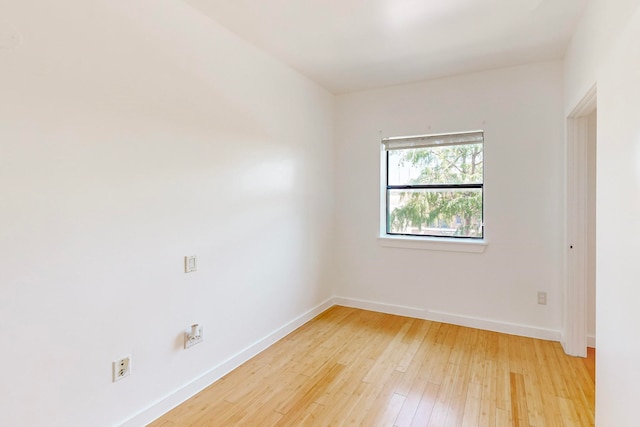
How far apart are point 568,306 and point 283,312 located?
8.10 ft

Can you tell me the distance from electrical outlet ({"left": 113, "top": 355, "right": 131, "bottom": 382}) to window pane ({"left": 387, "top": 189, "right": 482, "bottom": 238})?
286 cm

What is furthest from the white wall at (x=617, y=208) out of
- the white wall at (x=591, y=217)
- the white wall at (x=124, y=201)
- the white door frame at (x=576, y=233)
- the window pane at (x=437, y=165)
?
the white wall at (x=124, y=201)

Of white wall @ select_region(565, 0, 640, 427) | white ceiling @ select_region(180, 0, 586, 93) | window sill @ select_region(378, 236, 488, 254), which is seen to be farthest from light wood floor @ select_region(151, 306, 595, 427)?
white ceiling @ select_region(180, 0, 586, 93)

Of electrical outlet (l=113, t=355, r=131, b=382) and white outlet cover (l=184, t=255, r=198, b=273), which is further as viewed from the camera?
white outlet cover (l=184, t=255, r=198, b=273)

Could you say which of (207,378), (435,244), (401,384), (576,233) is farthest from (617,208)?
(207,378)

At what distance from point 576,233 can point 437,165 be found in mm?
1383

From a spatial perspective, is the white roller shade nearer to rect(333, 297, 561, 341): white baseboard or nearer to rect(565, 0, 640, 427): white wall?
rect(565, 0, 640, 427): white wall

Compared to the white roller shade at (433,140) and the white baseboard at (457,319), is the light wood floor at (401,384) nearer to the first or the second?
the white baseboard at (457,319)

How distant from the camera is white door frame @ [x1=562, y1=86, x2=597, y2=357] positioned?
2.73 meters

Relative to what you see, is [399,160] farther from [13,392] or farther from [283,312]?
[13,392]

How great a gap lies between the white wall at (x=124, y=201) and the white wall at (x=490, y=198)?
4.41 feet

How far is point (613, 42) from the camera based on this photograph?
1.61 metres

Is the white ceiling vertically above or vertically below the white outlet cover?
above

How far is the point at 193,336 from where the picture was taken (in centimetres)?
226
